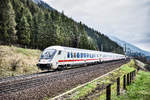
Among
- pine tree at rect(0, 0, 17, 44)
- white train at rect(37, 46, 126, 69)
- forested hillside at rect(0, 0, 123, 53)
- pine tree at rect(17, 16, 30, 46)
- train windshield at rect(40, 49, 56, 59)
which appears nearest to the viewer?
white train at rect(37, 46, 126, 69)

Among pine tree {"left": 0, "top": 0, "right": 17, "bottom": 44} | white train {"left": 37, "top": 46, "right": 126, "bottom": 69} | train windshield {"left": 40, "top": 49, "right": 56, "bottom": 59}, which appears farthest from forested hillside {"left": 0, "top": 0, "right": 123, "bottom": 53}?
train windshield {"left": 40, "top": 49, "right": 56, "bottom": 59}

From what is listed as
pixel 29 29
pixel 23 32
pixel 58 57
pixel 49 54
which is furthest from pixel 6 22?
pixel 58 57

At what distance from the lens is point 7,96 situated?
23.2ft

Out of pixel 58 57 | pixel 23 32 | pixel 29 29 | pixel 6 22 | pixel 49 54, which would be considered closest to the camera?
pixel 49 54

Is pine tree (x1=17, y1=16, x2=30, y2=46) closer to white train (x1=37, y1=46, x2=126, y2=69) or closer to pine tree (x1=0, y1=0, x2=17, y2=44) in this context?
pine tree (x1=0, y1=0, x2=17, y2=44)

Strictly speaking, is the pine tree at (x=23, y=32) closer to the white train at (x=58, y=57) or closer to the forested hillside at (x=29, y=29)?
the forested hillside at (x=29, y=29)

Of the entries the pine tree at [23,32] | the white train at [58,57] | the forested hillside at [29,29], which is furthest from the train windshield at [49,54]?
the pine tree at [23,32]

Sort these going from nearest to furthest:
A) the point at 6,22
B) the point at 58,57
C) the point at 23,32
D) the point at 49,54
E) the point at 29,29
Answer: the point at 49,54 < the point at 58,57 < the point at 6,22 < the point at 23,32 < the point at 29,29

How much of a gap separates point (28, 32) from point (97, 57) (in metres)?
20.4

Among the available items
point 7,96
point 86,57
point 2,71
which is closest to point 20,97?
point 7,96

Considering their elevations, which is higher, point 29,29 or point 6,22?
point 6,22

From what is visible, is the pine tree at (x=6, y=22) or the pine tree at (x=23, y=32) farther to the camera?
the pine tree at (x=23, y=32)

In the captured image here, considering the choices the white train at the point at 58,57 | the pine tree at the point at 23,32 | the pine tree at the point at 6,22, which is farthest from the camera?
the pine tree at the point at 23,32

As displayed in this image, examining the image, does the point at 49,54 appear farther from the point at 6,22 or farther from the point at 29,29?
→ the point at 29,29
